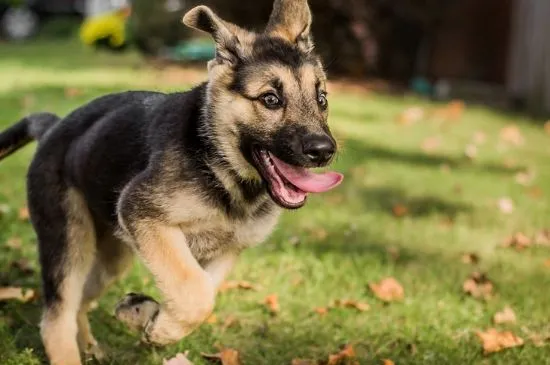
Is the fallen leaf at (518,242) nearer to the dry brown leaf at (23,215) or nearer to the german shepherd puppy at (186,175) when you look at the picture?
the german shepherd puppy at (186,175)

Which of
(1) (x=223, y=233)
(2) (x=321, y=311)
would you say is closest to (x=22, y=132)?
(1) (x=223, y=233)

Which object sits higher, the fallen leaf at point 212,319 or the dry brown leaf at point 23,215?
the fallen leaf at point 212,319

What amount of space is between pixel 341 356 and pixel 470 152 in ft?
22.0

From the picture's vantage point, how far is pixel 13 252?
596 centimetres

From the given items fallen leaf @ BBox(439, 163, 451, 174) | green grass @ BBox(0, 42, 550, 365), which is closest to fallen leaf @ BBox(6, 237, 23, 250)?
green grass @ BBox(0, 42, 550, 365)

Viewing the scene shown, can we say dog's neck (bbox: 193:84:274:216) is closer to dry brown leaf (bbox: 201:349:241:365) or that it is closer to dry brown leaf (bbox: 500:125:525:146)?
dry brown leaf (bbox: 201:349:241:365)

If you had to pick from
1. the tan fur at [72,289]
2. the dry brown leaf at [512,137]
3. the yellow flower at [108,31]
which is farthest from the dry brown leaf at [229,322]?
the yellow flower at [108,31]

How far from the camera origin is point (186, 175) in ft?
13.1

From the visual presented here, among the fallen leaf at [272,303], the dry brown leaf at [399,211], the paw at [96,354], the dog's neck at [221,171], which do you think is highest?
the dog's neck at [221,171]

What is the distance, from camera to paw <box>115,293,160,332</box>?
13.1ft

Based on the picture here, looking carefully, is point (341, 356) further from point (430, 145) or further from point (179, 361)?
point (430, 145)

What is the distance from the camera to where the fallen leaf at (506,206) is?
324 inches

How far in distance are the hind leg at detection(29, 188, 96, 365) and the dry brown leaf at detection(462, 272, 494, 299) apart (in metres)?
2.57

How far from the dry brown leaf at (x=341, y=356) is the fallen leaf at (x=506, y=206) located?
13.0 feet
